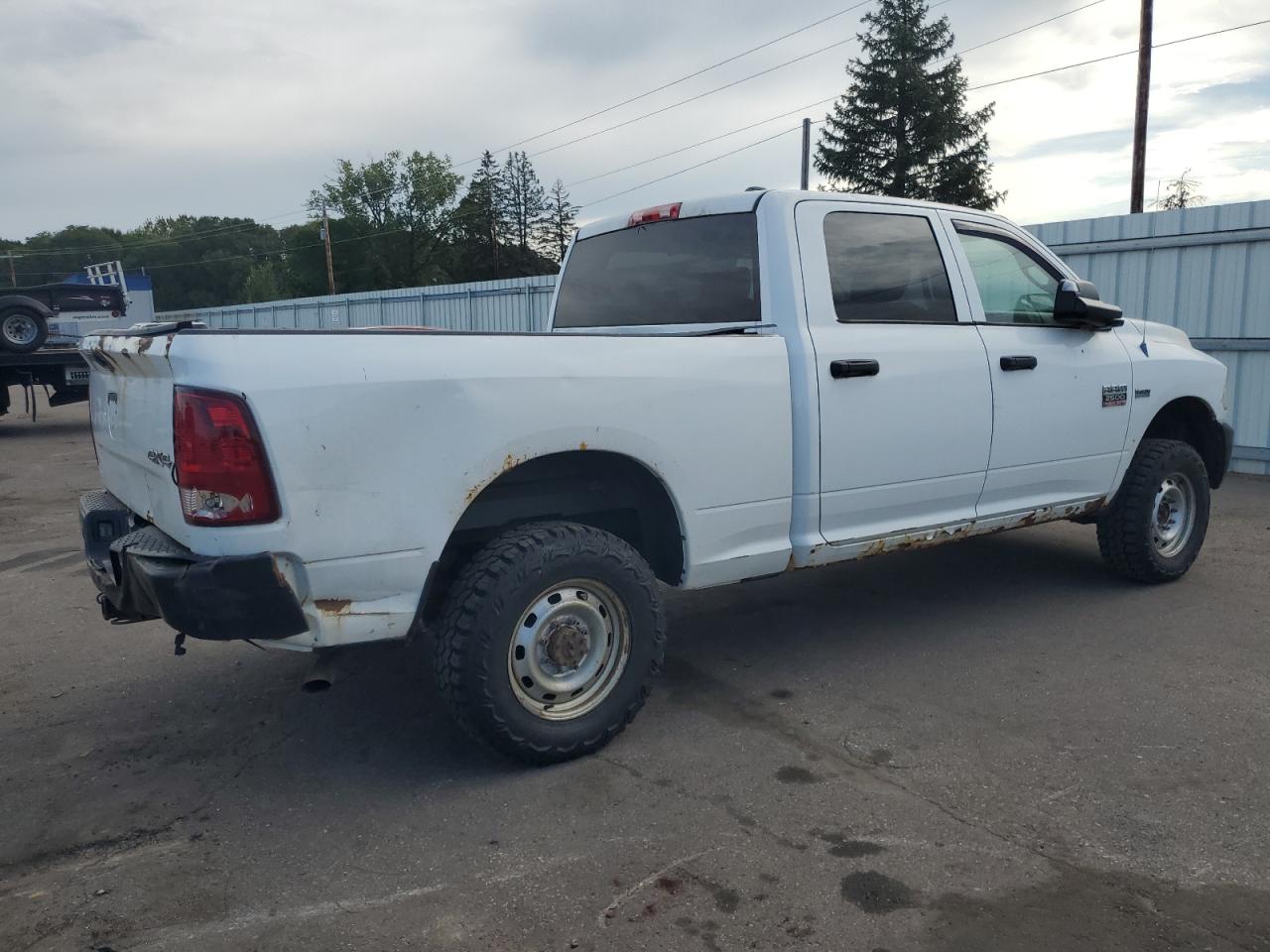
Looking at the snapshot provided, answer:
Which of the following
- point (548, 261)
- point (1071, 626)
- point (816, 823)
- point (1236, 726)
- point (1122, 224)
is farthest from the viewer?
point (548, 261)

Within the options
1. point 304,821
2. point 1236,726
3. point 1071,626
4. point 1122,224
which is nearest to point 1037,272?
point 1071,626

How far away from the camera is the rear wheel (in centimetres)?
1429

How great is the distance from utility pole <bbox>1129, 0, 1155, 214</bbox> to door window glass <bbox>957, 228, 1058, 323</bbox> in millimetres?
16826

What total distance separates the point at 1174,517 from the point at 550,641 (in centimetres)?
405

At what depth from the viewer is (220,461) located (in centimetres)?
290

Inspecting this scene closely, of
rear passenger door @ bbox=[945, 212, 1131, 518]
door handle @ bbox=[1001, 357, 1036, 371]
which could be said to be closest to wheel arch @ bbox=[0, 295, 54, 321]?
rear passenger door @ bbox=[945, 212, 1131, 518]

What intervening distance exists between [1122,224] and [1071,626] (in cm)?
718

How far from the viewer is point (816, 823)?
313 centimetres

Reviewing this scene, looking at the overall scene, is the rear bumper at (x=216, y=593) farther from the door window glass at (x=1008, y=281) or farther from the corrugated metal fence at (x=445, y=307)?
the corrugated metal fence at (x=445, y=307)

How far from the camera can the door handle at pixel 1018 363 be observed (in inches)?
183

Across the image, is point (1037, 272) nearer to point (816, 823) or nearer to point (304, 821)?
point (816, 823)

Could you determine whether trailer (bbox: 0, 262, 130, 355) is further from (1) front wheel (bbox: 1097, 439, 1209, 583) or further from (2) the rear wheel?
(1) front wheel (bbox: 1097, 439, 1209, 583)

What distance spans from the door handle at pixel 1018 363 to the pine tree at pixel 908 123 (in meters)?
38.9

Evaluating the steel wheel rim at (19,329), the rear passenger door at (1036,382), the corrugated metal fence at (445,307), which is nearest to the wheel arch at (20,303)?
the steel wheel rim at (19,329)
